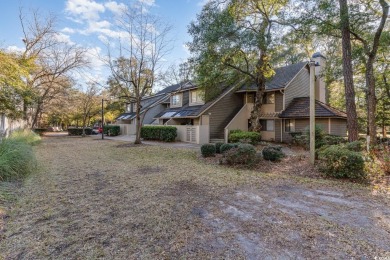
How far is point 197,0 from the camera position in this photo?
536 inches

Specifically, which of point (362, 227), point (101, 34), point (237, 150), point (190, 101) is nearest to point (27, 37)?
point (101, 34)

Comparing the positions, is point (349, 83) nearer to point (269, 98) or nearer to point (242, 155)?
point (242, 155)

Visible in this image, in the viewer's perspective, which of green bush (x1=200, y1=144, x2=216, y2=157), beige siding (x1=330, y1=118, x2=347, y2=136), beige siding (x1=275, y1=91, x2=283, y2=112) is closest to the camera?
green bush (x1=200, y1=144, x2=216, y2=157)

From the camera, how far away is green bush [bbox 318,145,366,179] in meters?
6.14

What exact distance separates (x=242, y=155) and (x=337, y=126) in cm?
1176

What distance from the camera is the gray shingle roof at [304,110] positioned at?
1537 cm

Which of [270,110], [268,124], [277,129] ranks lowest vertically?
A: [277,129]

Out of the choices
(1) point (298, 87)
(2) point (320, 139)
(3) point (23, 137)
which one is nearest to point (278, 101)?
(1) point (298, 87)

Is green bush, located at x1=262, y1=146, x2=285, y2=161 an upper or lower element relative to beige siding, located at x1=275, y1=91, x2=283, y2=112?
lower

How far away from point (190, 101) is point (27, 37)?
55.2 ft

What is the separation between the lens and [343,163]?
6.38m

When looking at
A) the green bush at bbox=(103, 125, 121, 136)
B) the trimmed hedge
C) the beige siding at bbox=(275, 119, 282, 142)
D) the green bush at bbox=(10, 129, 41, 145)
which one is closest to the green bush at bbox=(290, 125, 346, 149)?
the beige siding at bbox=(275, 119, 282, 142)

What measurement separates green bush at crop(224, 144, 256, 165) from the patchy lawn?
209 cm

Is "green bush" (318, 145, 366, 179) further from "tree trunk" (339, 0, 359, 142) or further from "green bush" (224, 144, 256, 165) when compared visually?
"tree trunk" (339, 0, 359, 142)
